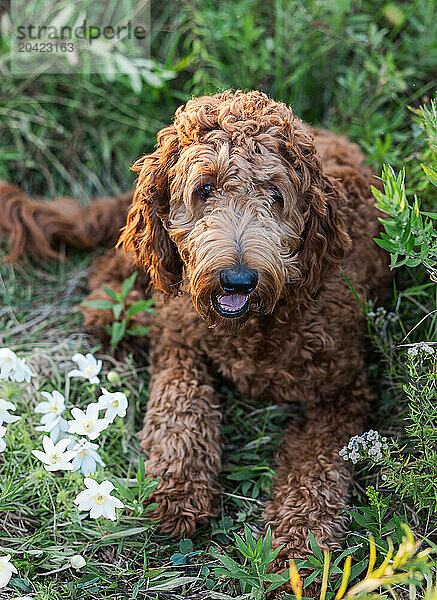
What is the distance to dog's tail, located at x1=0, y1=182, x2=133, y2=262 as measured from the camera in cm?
420

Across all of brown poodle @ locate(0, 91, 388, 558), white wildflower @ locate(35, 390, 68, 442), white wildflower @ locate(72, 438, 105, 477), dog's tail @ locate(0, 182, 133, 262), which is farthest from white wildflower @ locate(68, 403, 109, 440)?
dog's tail @ locate(0, 182, 133, 262)

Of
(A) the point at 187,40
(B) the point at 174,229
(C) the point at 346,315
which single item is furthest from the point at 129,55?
(C) the point at 346,315

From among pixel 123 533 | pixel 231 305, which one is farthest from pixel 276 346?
pixel 123 533

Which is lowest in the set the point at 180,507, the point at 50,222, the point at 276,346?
the point at 180,507

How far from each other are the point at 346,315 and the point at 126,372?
1.25 meters

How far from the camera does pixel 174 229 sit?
9.44ft

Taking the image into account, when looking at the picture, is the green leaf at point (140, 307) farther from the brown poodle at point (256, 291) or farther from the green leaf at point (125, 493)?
the green leaf at point (125, 493)

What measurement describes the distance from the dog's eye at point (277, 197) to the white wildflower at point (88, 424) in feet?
3.68

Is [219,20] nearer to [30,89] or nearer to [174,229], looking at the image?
[30,89]

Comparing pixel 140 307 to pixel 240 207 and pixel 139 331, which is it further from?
pixel 240 207

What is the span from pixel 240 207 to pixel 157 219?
19.6 inches

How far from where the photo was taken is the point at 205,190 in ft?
8.97

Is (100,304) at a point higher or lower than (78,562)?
higher

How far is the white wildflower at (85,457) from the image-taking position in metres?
2.69
